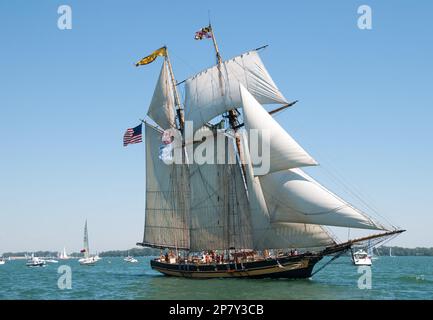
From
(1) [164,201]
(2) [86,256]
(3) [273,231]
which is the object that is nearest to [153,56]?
(1) [164,201]

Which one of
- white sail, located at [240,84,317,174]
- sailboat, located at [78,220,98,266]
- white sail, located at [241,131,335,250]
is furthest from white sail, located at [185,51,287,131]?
sailboat, located at [78,220,98,266]

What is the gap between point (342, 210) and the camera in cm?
4522

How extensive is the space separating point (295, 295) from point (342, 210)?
955cm

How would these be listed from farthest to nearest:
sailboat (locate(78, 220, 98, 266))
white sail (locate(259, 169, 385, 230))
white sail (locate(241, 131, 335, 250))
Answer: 1. sailboat (locate(78, 220, 98, 266))
2. white sail (locate(241, 131, 335, 250))
3. white sail (locate(259, 169, 385, 230))

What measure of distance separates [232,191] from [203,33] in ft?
61.7

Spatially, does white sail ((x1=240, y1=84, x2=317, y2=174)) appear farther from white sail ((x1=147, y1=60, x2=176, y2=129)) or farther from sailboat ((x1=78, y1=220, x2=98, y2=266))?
sailboat ((x1=78, y1=220, x2=98, y2=266))

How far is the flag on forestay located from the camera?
6234 centimetres

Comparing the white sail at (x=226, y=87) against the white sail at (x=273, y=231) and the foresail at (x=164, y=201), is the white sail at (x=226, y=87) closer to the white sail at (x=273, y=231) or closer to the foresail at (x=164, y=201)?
the foresail at (x=164, y=201)

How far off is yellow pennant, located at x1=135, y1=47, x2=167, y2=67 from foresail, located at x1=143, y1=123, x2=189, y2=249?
26.3 ft

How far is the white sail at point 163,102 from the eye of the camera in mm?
64688
